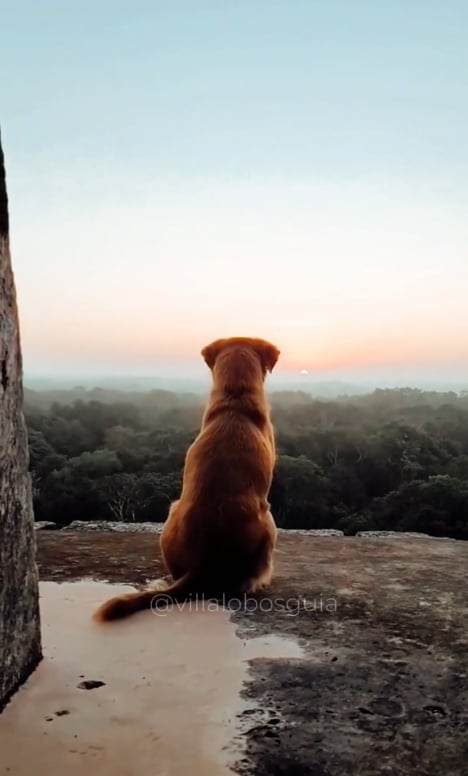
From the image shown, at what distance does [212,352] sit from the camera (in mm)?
4586

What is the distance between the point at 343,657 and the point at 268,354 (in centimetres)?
205

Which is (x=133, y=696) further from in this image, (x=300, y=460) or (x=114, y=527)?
(x=300, y=460)

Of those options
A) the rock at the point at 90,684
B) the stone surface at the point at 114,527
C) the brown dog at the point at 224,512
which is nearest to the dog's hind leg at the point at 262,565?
the brown dog at the point at 224,512

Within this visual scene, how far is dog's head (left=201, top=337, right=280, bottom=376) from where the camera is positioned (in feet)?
14.8

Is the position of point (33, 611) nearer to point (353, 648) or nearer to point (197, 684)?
point (197, 684)

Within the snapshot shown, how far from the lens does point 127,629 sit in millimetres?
3246

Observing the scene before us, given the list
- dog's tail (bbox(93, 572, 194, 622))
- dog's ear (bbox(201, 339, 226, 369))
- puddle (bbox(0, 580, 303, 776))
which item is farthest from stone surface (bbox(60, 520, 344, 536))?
puddle (bbox(0, 580, 303, 776))

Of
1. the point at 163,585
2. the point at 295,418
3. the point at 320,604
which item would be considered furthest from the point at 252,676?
the point at 295,418

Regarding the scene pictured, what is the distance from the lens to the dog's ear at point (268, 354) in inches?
178

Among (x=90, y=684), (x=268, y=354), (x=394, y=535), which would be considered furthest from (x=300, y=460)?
(x=90, y=684)

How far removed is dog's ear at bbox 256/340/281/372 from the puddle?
1.64 meters

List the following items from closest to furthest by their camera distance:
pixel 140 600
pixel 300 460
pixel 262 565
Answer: pixel 140 600 < pixel 262 565 < pixel 300 460

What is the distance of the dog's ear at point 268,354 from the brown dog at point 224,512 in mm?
271

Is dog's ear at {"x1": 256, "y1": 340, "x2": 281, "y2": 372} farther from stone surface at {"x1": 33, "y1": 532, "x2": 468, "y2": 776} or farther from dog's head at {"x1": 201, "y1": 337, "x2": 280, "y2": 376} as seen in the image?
stone surface at {"x1": 33, "y1": 532, "x2": 468, "y2": 776}
